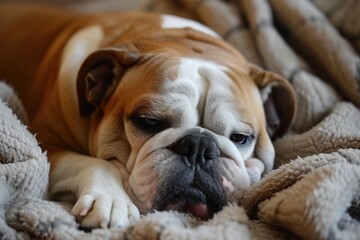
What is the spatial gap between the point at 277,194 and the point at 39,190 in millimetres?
532

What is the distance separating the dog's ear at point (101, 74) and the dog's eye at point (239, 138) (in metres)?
0.33

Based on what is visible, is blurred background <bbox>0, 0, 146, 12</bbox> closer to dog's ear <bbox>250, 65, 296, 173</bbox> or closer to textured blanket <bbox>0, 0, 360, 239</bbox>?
textured blanket <bbox>0, 0, 360, 239</bbox>

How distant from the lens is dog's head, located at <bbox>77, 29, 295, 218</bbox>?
49.6 inches

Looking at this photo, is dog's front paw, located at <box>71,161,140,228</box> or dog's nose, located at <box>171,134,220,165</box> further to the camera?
dog's nose, located at <box>171,134,220,165</box>

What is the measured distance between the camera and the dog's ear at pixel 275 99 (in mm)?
1581

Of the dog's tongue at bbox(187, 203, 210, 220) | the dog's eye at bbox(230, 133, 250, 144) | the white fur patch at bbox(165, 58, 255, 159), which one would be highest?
the white fur patch at bbox(165, 58, 255, 159)

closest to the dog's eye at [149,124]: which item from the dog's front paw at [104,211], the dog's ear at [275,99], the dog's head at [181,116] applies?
the dog's head at [181,116]

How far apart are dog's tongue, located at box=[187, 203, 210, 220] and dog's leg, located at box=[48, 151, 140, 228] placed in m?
0.12

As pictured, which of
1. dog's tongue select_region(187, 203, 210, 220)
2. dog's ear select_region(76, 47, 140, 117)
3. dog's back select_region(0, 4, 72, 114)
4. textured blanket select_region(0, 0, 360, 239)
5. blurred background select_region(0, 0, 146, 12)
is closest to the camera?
textured blanket select_region(0, 0, 360, 239)

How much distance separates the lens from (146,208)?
125 cm

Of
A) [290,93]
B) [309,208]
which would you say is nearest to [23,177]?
[309,208]

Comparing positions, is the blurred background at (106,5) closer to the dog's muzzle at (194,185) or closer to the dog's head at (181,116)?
the dog's head at (181,116)

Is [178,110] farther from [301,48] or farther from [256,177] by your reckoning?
[301,48]

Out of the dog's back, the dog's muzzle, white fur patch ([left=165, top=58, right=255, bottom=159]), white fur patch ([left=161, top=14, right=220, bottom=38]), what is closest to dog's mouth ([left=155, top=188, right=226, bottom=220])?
the dog's muzzle
